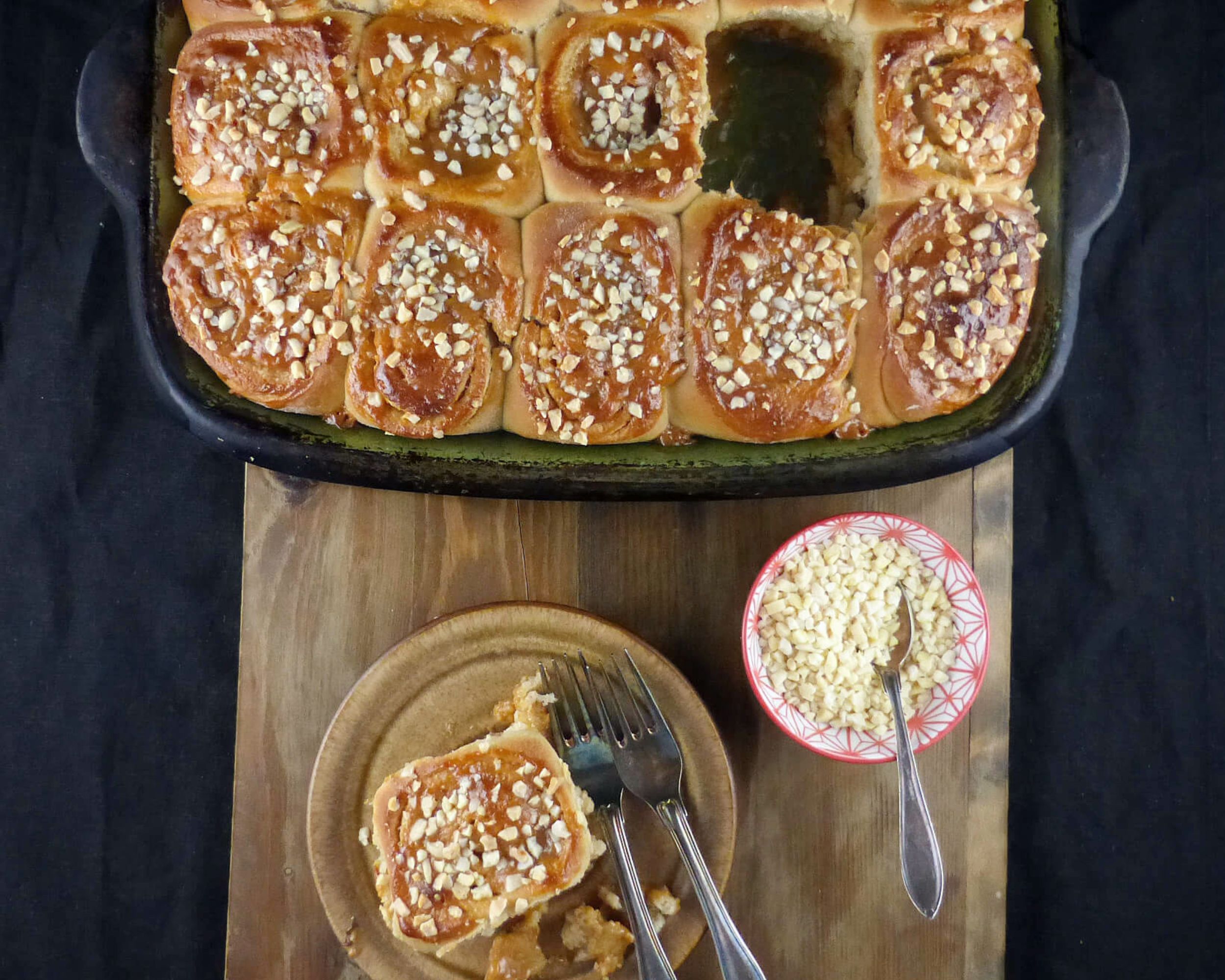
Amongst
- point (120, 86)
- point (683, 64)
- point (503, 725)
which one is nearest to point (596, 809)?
point (503, 725)

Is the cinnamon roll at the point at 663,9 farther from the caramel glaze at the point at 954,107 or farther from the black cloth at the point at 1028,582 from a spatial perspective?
the black cloth at the point at 1028,582

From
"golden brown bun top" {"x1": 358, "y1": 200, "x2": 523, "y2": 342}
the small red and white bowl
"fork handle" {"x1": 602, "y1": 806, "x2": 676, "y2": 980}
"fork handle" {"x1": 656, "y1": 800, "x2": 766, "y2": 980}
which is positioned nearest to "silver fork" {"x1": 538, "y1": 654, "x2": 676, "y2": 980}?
"fork handle" {"x1": 602, "y1": 806, "x2": 676, "y2": 980}

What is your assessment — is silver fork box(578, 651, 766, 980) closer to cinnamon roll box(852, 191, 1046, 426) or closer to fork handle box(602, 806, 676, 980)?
fork handle box(602, 806, 676, 980)

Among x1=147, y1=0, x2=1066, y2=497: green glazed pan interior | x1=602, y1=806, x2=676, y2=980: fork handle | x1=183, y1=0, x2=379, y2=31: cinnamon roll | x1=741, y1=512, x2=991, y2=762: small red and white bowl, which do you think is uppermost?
x1=183, y1=0, x2=379, y2=31: cinnamon roll

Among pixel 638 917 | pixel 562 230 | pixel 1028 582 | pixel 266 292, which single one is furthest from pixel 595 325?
pixel 1028 582

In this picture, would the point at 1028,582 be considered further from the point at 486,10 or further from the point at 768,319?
the point at 486,10

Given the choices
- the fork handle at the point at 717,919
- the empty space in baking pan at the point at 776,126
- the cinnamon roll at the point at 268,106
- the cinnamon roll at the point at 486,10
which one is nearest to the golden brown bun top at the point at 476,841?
the fork handle at the point at 717,919

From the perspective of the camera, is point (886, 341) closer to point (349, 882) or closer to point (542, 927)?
point (542, 927)
